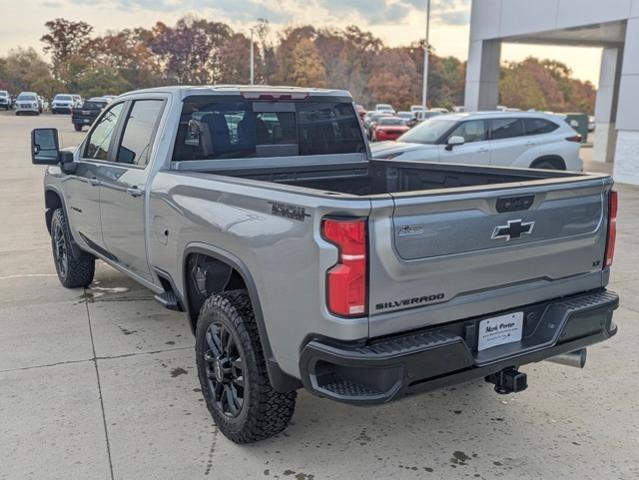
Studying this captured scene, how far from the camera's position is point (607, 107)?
2062 centimetres

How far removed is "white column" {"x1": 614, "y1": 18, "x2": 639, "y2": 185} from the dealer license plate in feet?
42.8

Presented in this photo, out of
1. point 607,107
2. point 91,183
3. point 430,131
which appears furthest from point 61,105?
point 91,183

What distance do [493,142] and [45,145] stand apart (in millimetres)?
8495

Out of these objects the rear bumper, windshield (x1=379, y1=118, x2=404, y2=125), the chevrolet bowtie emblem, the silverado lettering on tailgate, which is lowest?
the rear bumper

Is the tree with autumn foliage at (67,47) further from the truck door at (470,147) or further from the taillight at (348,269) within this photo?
the taillight at (348,269)

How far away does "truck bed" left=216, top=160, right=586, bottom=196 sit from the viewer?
166 inches

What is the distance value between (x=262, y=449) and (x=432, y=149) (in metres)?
8.52

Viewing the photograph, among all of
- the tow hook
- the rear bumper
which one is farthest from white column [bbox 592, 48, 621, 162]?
the tow hook

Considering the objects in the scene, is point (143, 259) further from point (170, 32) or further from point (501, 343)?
point (170, 32)

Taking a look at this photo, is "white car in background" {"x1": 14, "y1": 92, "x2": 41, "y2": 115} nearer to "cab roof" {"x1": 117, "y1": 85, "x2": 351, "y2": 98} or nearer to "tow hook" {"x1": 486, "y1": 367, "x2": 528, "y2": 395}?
"cab roof" {"x1": 117, "y1": 85, "x2": 351, "y2": 98}

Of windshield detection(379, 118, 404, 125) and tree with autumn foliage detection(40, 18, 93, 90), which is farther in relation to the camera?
tree with autumn foliage detection(40, 18, 93, 90)

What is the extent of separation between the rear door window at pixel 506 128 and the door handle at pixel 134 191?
8.74 metres

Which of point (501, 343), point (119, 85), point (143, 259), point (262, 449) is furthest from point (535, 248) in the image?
point (119, 85)

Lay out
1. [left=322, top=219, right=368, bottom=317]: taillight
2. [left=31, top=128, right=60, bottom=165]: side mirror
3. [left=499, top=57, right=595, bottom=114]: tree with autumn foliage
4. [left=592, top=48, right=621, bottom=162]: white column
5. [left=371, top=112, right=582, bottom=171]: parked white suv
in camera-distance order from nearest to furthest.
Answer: [left=322, top=219, right=368, bottom=317]: taillight → [left=31, top=128, right=60, bottom=165]: side mirror → [left=371, top=112, right=582, bottom=171]: parked white suv → [left=592, top=48, right=621, bottom=162]: white column → [left=499, top=57, right=595, bottom=114]: tree with autumn foliage
